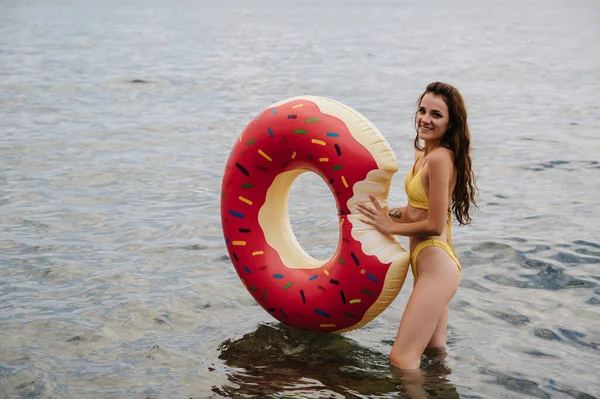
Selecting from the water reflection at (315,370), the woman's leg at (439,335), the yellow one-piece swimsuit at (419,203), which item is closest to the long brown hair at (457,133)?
the yellow one-piece swimsuit at (419,203)

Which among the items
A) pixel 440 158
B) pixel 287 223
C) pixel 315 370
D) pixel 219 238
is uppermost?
pixel 440 158

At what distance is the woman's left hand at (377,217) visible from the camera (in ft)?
15.2

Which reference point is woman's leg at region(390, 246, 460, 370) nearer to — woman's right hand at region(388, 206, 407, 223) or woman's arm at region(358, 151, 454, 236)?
woman's arm at region(358, 151, 454, 236)

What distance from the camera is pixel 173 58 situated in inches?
825

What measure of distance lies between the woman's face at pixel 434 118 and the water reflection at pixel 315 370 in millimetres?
1285

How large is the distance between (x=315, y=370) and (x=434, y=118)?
1.56 metres

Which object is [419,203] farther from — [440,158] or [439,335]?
[439,335]

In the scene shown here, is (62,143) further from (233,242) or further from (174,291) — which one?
(233,242)

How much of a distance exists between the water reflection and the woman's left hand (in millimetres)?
781

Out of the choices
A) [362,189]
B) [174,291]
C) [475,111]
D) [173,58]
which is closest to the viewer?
[362,189]

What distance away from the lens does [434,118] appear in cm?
452

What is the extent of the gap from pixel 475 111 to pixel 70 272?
898 cm

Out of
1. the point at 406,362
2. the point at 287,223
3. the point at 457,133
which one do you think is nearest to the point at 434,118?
the point at 457,133

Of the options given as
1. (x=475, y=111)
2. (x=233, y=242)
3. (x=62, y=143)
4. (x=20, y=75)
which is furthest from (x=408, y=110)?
(x=233, y=242)
